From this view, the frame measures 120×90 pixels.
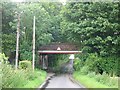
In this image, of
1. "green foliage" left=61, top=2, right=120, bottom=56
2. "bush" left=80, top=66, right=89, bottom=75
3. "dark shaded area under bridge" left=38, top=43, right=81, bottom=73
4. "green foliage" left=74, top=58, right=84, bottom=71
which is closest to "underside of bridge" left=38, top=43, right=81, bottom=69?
"dark shaded area under bridge" left=38, top=43, right=81, bottom=73

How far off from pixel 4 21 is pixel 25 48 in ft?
5.92

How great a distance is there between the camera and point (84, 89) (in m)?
7.34

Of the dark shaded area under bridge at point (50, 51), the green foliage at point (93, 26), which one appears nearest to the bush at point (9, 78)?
the dark shaded area under bridge at point (50, 51)

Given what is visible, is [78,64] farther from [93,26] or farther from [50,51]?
[93,26]

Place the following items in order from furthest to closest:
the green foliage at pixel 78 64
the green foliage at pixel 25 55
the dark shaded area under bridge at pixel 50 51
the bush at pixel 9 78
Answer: the green foliage at pixel 78 64 < the dark shaded area under bridge at pixel 50 51 < the green foliage at pixel 25 55 < the bush at pixel 9 78

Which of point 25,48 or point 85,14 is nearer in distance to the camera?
point 25,48

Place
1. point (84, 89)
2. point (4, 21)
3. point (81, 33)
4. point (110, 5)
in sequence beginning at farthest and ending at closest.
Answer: point (81, 33) → point (110, 5) → point (4, 21) → point (84, 89)

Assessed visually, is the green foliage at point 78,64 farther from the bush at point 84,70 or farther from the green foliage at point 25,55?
the green foliage at point 25,55

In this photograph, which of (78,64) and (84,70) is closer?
(84,70)

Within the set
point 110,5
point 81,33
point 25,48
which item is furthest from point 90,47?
point 25,48

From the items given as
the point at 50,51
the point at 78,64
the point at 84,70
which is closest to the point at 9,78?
the point at 50,51

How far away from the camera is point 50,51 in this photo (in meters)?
10.1

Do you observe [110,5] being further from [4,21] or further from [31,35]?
[4,21]

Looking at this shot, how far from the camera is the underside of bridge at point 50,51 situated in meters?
9.84
